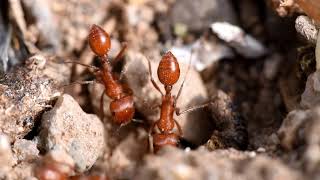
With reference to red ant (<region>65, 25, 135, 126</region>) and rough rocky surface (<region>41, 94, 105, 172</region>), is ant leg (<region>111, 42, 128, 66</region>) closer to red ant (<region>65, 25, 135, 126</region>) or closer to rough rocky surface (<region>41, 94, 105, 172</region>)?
red ant (<region>65, 25, 135, 126</region>)

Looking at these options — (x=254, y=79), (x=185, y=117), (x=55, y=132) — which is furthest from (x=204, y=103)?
(x=55, y=132)

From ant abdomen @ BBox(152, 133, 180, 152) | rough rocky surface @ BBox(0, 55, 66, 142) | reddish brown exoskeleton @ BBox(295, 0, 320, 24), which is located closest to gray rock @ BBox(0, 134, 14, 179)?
rough rocky surface @ BBox(0, 55, 66, 142)

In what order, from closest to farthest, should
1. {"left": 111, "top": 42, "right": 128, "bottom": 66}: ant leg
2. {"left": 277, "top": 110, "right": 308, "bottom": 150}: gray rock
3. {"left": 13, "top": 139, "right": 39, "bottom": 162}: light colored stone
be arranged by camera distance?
{"left": 277, "top": 110, "right": 308, "bottom": 150}: gray rock < {"left": 13, "top": 139, "right": 39, "bottom": 162}: light colored stone < {"left": 111, "top": 42, "right": 128, "bottom": 66}: ant leg

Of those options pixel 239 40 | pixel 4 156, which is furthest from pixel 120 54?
pixel 4 156

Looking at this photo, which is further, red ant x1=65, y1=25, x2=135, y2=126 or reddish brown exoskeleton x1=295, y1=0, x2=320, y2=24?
red ant x1=65, y1=25, x2=135, y2=126

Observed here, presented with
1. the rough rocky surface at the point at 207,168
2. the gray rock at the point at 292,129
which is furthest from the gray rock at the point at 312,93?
the rough rocky surface at the point at 207,168

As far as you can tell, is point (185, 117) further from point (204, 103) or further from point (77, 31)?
point (77, 31)
